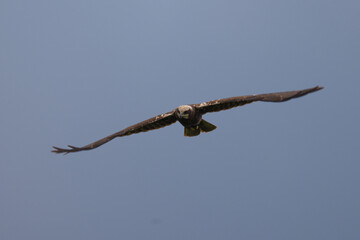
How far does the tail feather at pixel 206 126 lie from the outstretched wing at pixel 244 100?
2.11 feet

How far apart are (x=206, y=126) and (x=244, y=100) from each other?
2661 millimetres

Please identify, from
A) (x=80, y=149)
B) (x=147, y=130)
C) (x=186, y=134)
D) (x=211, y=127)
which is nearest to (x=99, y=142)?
(x=80, y=149)

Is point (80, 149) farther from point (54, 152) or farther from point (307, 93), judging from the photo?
point (307, 93)

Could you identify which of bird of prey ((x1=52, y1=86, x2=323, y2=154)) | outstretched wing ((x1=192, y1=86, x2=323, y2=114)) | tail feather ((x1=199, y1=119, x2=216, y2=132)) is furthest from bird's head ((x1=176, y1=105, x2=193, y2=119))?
tail feather ((x1=199, y1=119, x2=216, y2=132))

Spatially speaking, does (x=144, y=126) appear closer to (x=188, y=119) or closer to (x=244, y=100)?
(x=188, y=119)

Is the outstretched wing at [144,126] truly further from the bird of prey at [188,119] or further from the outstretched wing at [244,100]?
the outstretched wing at [244,100]

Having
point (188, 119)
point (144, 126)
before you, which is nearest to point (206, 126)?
point (188, 119)

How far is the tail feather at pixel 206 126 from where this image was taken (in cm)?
1389

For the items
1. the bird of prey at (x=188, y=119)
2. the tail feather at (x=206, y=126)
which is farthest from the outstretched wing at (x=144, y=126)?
the tail feather at (x=206, y=126)

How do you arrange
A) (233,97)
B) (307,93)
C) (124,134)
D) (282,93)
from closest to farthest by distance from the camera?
1. (307,93)
2. (282,93)
3. (233,97)
4. (124,134)

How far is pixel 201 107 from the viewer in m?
13.1

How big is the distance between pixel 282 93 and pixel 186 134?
4.62m

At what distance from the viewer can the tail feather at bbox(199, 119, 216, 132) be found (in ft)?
45.6

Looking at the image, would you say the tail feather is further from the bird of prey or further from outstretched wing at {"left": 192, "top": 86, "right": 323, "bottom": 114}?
outstretched wing at {"left": 192, "top": 86, "right": 323, "bottom": 114}
